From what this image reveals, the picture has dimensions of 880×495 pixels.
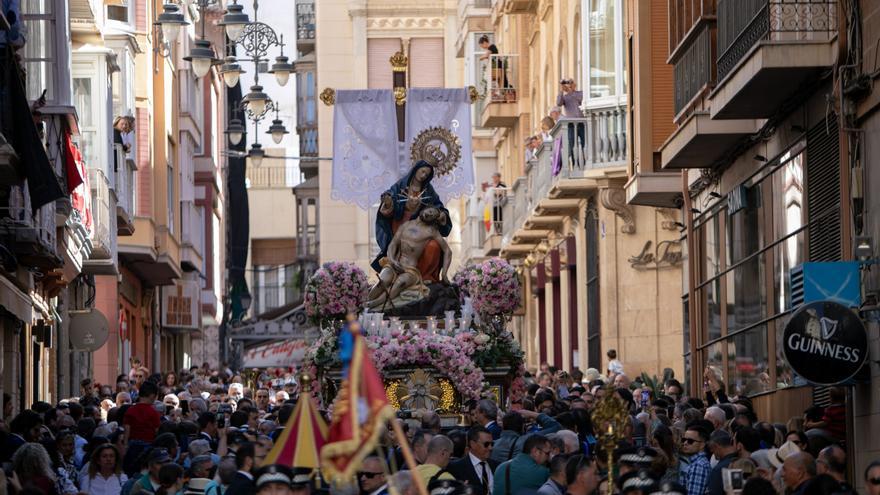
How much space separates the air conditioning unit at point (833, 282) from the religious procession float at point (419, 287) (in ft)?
18.8

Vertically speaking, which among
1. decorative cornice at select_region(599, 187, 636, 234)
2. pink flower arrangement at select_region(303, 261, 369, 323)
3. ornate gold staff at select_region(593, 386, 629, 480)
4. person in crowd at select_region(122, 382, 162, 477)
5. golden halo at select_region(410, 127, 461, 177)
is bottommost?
person in crowd at select_region(122, 382, 162, 477)

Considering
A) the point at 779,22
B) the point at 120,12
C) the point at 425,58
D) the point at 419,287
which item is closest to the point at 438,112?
the point at 419,287

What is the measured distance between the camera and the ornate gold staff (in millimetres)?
12023

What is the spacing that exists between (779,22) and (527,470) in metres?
7.43

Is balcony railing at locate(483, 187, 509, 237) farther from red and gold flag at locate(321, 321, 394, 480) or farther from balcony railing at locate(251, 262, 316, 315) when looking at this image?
balcony railing at locate(251, 262, 316, 315)

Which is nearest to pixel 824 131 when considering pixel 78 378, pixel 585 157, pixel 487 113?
pixel 585 157

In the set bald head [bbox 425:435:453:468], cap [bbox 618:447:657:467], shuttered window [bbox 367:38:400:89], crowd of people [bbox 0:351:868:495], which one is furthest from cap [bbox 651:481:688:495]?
shuttered window [bbox 367:38:400:89]

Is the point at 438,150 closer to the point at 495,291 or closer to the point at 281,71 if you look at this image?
the point at 495,291

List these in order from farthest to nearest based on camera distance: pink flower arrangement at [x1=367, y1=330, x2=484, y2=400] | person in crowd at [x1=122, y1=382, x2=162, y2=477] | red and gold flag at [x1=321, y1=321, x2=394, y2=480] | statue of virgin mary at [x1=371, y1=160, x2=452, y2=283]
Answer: statue of virgin mary at [x1=371, y1=160, x2=452, y2=283] < pink flower arrangement at [x1=367, y1=330, x2=484, y2=400] < person in crowd at [x1=122, y1=382, x2=162, y2=477] < red and gold flag at [x1=321, y1=321, x2=394, y2=480]

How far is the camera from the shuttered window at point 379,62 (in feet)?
218

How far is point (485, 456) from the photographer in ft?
50.4

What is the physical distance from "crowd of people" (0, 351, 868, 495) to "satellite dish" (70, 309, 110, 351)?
345 inches

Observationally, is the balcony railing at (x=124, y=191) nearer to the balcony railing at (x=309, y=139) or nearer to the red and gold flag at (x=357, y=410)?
the red and gold flag at (x=357, y=410)

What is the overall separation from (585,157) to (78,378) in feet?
32.2
